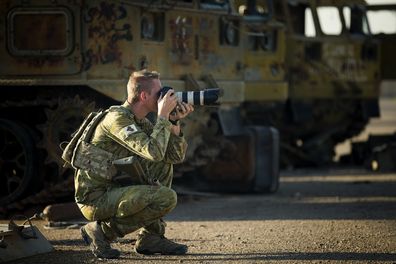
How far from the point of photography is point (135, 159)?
23.4 feet

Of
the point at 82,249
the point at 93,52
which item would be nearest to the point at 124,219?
the point at 82,249

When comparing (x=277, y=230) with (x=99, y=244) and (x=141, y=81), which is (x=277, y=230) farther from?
(x=141, y=81)

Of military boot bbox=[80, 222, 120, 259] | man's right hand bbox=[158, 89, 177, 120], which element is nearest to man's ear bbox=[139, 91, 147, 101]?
man's right hand bbox=[158, 89, 177, 120]

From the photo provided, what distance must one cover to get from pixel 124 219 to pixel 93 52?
342 centimetres

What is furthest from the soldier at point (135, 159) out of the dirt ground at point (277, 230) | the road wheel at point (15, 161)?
the road wheel at point (15, 161)

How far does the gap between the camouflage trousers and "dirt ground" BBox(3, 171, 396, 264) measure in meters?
0.27

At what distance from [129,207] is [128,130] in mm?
526

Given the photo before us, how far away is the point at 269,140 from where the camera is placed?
12.9 metres

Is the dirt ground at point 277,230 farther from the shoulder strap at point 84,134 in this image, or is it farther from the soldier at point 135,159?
the shoulder strap at point 84,134

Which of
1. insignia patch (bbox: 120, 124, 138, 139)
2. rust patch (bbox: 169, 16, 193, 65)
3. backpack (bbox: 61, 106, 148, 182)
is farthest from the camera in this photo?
rust patch (bbox: 169, 16, 193, 65)

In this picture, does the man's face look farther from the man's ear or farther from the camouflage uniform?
the camouflage uniform

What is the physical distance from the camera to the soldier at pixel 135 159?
7.04 metres

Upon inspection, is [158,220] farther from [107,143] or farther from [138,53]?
[138,53]

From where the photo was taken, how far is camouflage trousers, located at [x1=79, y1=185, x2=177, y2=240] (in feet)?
23.4
